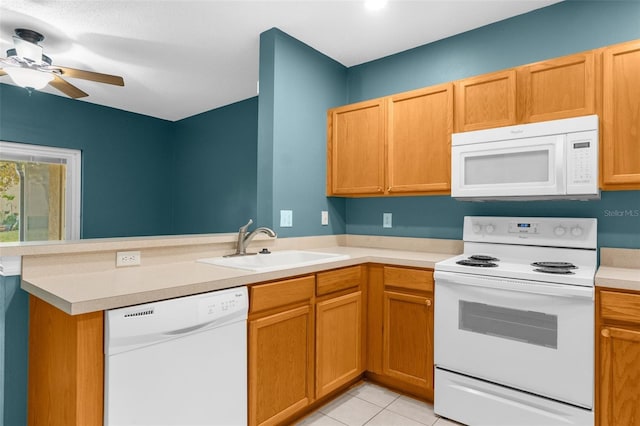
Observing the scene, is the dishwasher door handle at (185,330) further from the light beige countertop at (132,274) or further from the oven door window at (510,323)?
the oven door window at (510,323)

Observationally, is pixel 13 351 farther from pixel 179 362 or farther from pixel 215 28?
pixel 215 28

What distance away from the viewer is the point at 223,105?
4648 mm

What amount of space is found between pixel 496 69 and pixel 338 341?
2.18 m

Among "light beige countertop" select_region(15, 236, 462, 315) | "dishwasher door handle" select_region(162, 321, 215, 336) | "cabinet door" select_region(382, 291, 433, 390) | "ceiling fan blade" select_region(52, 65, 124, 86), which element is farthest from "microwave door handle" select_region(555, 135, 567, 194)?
"ceiling fan blade" select_region(52, 65, 124, 86)

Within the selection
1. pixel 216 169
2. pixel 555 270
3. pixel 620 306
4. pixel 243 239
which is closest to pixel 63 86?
pixel 216 169

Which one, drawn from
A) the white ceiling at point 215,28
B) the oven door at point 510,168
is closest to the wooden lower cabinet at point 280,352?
the oven door at point 510,168

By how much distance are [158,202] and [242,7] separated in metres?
3.69

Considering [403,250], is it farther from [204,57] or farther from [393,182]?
[204,57]

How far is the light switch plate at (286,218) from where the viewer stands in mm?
2633

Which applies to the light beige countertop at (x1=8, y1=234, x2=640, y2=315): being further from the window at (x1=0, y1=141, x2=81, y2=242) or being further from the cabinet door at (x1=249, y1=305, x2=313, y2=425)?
the window at (x1=0, y1=141, x2=81, y2=242)

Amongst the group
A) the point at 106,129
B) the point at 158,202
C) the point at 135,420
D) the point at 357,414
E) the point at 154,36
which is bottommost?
the point at 357,414

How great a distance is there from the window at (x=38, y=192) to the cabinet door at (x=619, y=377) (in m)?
5.19

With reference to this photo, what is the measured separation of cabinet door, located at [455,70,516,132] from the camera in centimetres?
217

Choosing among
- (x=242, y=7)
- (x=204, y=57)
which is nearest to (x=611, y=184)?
(x=242, y=7)
